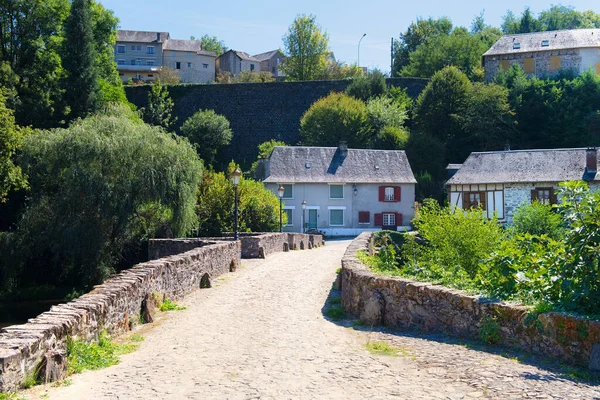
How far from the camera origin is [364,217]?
159 ft

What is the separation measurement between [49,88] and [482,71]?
1639 inches

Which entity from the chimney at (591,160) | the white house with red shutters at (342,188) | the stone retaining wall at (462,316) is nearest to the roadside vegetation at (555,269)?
the stone retaining wall at (462,316)

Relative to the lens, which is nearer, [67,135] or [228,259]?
[228,259]

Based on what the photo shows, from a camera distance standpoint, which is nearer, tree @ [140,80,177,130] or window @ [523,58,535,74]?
tree @ [140,80,177,130]

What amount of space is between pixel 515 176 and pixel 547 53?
26.6m

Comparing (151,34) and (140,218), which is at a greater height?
(151,34)

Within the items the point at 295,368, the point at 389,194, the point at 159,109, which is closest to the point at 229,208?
the point at 389,194

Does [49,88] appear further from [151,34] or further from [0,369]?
[151,34]

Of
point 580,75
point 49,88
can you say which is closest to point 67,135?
point 49,88

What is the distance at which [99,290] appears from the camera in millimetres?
9625

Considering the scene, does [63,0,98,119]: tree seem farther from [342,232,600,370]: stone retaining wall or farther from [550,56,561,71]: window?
[550,56,561,71]: window

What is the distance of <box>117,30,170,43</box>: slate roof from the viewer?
278ft

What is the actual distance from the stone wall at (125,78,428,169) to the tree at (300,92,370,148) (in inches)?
233

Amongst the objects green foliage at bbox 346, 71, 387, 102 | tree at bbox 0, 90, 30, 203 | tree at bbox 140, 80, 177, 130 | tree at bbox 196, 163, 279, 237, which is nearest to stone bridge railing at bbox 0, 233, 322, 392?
tree at bbox 0, 90, 30, 203
